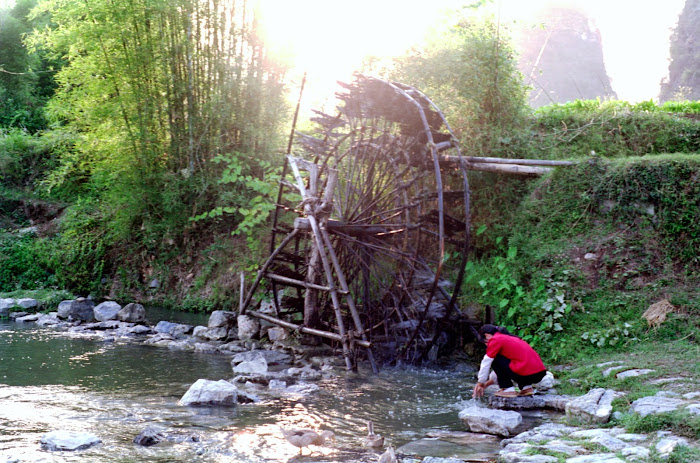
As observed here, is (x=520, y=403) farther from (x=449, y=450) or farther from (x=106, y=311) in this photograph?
(x=106, y=311)

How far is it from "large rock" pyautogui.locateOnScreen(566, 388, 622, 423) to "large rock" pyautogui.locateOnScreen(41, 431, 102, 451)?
3.87m

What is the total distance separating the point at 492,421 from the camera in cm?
547

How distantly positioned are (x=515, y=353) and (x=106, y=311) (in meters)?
8.32

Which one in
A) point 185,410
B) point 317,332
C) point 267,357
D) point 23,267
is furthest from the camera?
point 23,267

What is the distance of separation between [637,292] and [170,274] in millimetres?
9574

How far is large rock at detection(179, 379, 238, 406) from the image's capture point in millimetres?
6402

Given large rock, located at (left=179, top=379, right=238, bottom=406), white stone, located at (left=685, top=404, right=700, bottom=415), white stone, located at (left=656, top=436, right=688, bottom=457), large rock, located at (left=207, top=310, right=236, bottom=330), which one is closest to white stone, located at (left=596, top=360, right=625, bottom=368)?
white stone, located at (left=685, top=404, right=700, bottom=415)

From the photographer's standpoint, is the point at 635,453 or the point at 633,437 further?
the point at 633,437

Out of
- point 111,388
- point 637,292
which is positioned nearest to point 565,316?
point 637,292

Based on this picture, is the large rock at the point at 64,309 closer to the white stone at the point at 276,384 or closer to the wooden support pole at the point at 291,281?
the wooden support pole at the point at 291,281

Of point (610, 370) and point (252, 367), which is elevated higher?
point (610, 370)

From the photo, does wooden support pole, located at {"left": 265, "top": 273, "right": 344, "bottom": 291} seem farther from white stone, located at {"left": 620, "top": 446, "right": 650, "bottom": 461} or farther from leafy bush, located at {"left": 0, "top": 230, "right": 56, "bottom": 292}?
leafy bush, located at {"left": 0, "top": 230, "right": 56, "bottom": 292}

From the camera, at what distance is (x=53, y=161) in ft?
55.7

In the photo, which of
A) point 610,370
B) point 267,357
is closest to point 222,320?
point 267,357
